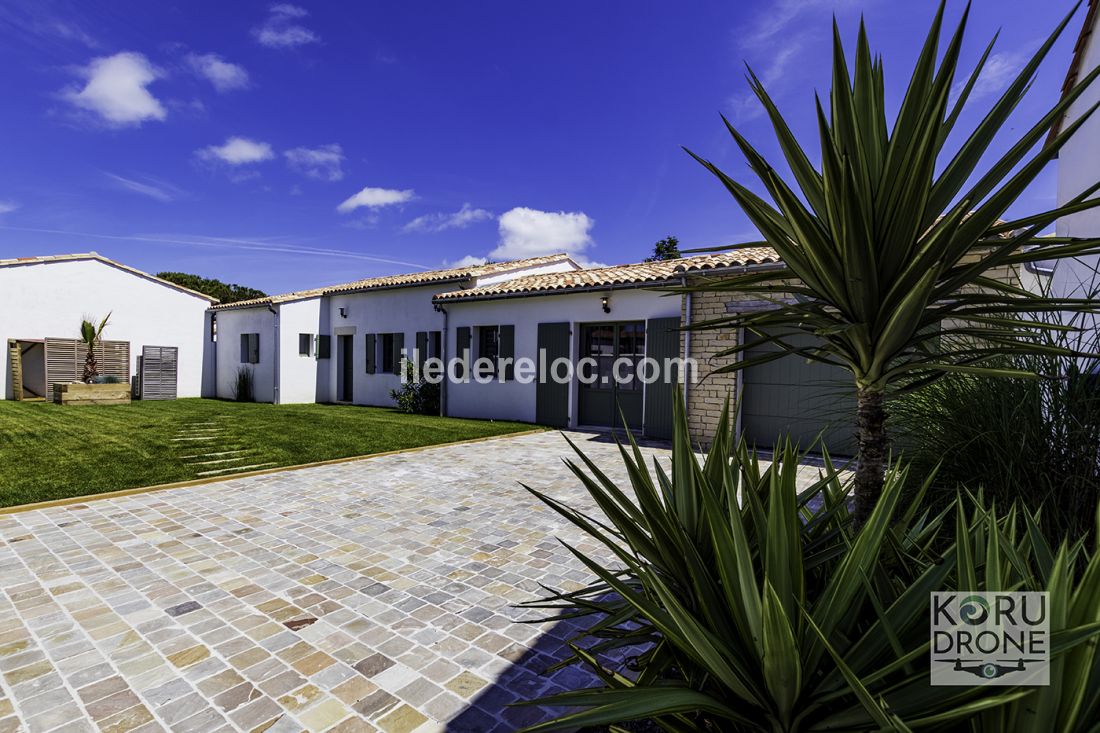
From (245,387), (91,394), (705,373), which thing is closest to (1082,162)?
(705,373)

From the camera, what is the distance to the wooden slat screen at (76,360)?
1589cm

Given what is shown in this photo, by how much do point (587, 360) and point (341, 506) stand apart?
7.60m

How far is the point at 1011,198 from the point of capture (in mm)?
1475

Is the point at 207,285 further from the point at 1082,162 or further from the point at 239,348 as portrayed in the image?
the point at 1082,162

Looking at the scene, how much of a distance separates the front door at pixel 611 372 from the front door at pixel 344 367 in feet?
34.1

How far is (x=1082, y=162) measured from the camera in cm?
479

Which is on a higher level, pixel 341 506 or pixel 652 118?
pixel 652 118

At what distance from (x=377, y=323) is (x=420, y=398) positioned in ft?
12.4

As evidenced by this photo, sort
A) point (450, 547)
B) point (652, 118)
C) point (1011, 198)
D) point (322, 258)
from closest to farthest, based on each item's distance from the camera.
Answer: point (1011, 198) < point (450, 547) < point (652, 118) < point (322, 258)

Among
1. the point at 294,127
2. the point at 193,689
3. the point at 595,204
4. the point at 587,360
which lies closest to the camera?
the point at 193,689

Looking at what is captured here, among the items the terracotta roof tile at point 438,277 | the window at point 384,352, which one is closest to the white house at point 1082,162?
the terracotta roof tile at point 438,277

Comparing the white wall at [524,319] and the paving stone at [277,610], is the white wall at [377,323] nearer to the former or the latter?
the white wall at [524,319]

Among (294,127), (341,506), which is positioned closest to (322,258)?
(294,127)

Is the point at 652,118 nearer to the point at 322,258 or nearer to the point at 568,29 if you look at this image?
the point at 568,29
